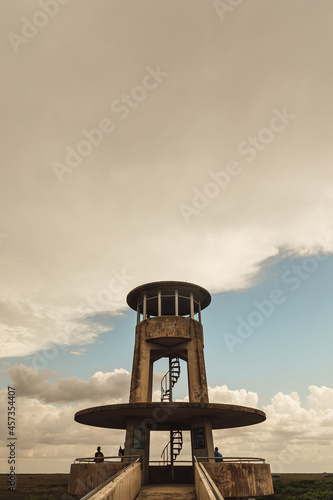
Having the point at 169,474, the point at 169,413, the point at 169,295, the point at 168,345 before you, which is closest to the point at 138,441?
the point at 169,413

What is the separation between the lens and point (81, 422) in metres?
24.0

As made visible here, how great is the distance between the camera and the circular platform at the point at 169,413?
63.2ft

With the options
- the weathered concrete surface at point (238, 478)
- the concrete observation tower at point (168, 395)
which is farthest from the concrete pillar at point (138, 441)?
the weathered concrete surface at point (238, 478)

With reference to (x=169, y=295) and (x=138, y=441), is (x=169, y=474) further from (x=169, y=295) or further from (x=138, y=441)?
(x=169, y=295)

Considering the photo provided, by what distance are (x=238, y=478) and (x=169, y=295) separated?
13491 millimetres

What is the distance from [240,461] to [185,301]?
46.1ft

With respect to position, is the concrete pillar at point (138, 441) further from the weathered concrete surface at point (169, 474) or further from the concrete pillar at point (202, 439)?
the weathered concrete surface at point (169, 474)

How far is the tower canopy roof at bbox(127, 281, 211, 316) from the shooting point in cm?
2791

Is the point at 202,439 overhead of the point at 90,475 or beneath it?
overhead

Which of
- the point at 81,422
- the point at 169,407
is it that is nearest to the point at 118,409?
the point at 169,407

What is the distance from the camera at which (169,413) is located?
20.6 m

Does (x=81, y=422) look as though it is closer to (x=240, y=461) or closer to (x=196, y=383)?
(x=196, y=383)

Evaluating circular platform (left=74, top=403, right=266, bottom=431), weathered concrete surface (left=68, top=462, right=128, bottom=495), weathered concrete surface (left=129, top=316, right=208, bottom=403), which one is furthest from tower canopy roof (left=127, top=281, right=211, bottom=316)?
weathered concrete surface (left=68, top=462, right=128, bottom=495)

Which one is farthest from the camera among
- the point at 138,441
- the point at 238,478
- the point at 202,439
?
the point at 202,439
